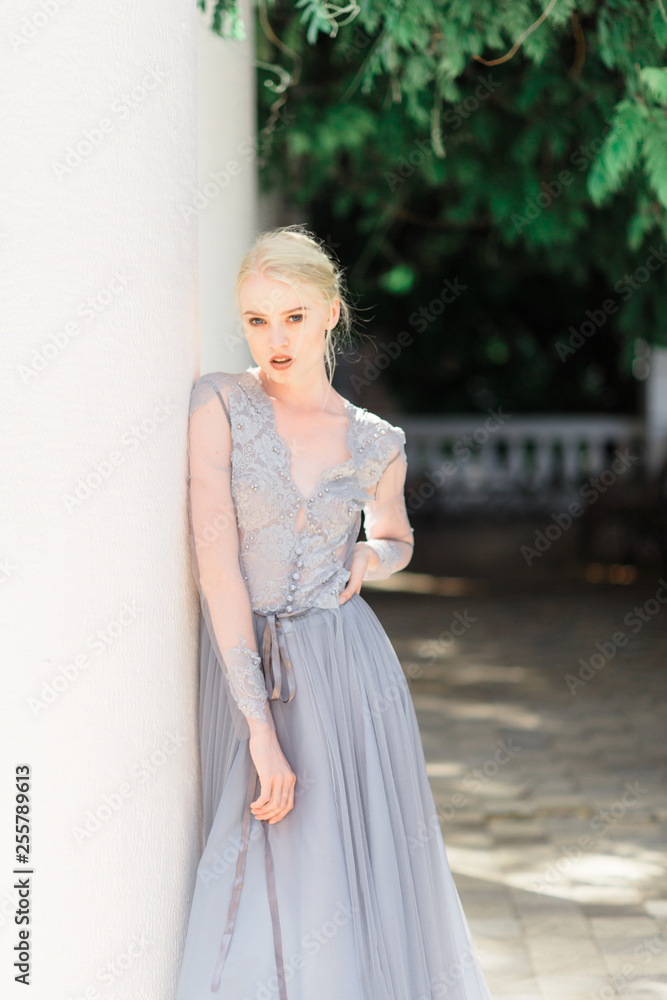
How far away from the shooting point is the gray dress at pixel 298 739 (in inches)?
76.5

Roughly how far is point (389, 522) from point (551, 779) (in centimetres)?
250

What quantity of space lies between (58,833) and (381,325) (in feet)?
41.8

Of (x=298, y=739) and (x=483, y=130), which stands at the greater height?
(x=483, y=130)

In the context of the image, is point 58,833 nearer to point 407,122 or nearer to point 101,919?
point 101,919

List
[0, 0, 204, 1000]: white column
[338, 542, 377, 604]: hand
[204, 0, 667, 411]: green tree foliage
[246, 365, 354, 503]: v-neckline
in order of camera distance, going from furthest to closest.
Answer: [204, 0, 667, 411]: green tree foliage < [338, 542, 377, 604]: hand < [246, 365, 354, 503]: v-neckline < [0, 0, 204, 1000]: white column

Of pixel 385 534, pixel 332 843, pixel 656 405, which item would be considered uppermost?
pixel 656 405

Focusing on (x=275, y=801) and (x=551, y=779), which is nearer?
(x=275, y=801)

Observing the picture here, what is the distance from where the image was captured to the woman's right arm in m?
1.93

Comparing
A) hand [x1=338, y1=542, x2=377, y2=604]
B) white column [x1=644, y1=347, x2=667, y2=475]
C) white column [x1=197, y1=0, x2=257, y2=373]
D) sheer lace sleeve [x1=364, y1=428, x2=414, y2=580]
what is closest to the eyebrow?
sheer lace sleeve [x1=364, y1=428, x2=414, y2=580]

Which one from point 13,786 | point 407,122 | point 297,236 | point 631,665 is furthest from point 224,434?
point 631,665

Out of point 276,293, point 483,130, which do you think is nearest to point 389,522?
point 276,293

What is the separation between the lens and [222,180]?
3.85 metres

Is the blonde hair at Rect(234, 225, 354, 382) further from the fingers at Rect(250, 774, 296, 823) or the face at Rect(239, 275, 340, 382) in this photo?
the fingers at Rect(250, 774, 296, 823)

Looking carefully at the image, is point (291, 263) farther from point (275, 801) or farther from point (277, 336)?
point (275, 801)
